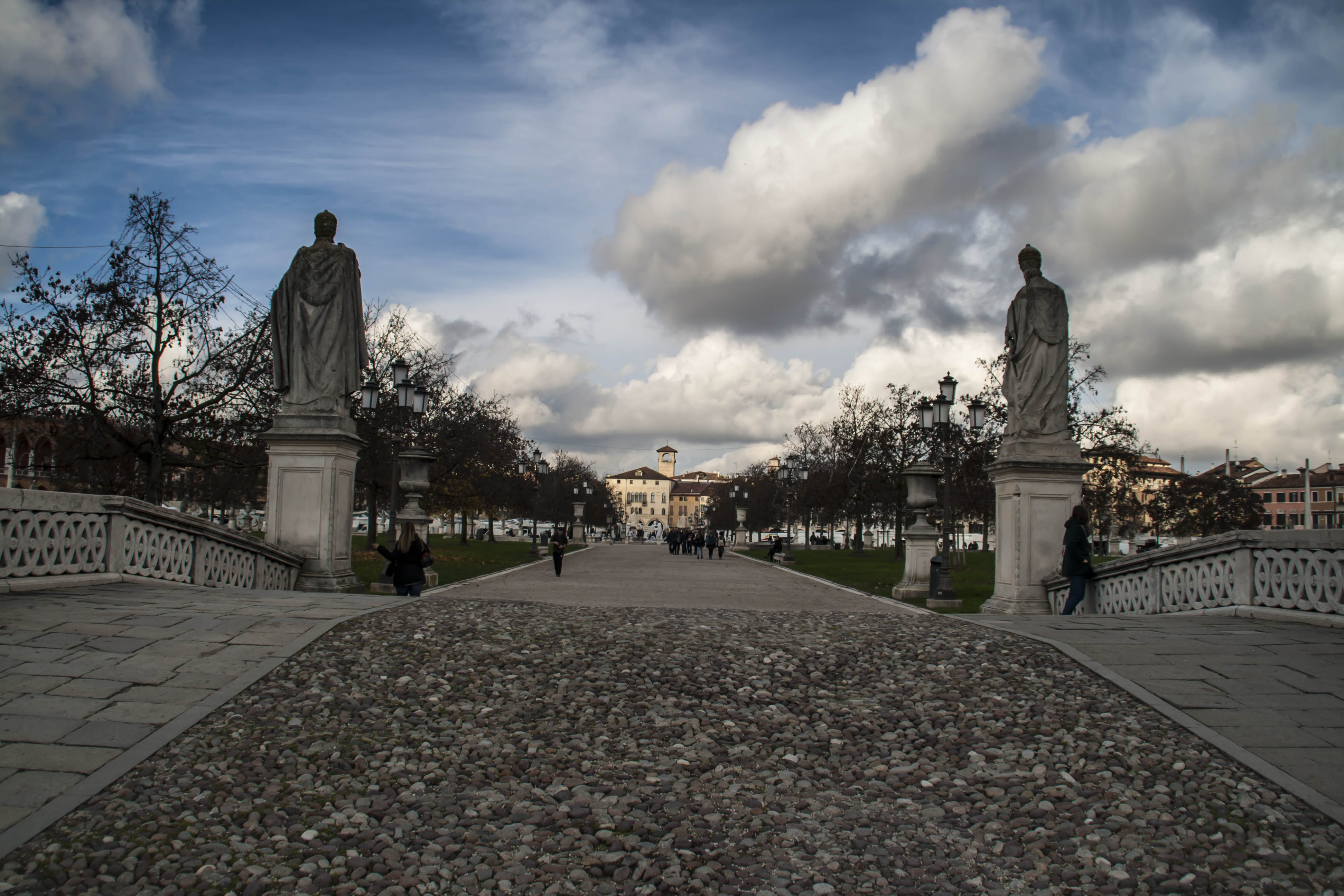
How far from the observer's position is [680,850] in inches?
162

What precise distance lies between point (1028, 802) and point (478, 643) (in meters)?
4.26

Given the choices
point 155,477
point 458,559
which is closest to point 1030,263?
point 155,477

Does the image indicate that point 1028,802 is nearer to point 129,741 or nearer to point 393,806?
point 393,806

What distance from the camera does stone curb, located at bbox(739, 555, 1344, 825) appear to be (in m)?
4.47

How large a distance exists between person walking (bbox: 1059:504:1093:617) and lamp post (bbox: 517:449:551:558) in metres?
27.1

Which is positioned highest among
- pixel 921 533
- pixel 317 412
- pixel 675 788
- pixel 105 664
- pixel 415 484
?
pixel 317 412

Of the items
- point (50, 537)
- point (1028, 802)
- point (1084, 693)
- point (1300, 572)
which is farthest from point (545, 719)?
point (1300, 572)

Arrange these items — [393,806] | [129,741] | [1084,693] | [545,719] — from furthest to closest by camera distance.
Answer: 1. [1084,693]
2. [545,719]
3. [129,741]
4. [393,806]

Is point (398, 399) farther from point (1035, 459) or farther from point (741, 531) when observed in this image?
point (741, 531)

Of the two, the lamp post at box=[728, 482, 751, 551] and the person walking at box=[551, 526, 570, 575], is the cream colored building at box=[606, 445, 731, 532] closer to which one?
the lamp post at box=[728, 482, 751, 551]

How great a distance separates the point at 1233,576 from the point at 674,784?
7383 millimetres

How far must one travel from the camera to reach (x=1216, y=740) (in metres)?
5.25

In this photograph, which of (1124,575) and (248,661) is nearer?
(248,661)

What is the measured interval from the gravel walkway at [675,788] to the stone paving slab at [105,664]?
0.30m
